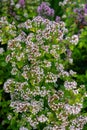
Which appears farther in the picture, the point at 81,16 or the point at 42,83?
the point at 81,16

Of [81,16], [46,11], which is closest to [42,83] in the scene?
[46,11]

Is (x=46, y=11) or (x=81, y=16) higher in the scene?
(x=46, y=11)

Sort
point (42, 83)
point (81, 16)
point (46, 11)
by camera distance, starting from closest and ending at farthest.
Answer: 1. point (42, 83)
2. point (46, 11)
3. point (81, 16)

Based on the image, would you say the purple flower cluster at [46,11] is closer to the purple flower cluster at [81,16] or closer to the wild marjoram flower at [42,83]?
the purple flower cluster at [81,16]

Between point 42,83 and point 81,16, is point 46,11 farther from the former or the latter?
point 42,83

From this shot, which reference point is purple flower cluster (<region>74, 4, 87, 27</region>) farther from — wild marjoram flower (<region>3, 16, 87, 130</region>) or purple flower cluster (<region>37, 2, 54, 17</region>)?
wild marjoram flower (<region>3, 16, 87, 130</region>)

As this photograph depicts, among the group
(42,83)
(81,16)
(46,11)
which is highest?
(46,11)

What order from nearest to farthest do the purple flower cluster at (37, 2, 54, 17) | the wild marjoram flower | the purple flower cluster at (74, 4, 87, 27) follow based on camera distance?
the wild marjoram flower
the purple flower cluster at (37, 2, 54, 17)
the purple flower cluster at (74, 4, 87, 27)

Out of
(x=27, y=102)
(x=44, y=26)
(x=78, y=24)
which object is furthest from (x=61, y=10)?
(x=27, y=102)

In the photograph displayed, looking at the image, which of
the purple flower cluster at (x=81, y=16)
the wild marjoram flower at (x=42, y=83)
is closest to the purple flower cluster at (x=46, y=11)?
the purple flower cluster at (x=81, y=16)

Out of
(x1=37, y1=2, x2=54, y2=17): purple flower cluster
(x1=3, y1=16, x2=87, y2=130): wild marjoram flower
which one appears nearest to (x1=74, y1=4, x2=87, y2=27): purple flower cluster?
(x1=37, y1=2, x2=54, y2=17): purple flower cluster
